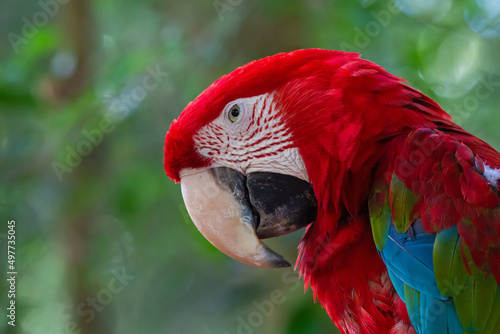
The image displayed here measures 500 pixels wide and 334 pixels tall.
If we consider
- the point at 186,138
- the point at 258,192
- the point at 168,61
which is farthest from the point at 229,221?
the point at 168,61

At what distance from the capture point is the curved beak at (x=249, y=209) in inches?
41.1

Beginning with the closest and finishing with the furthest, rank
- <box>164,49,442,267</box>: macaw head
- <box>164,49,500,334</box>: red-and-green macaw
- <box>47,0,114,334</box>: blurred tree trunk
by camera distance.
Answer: <box>164,49,500,334</box>: red-and-green macaw, <box>164,49,442,267</box>: macaw head, <box>47,0,114,334</box>: blurred tree trunk

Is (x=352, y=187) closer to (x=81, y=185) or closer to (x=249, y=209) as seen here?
(x=249, y=209)

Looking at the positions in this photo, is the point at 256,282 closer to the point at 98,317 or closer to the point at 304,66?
the point at 98,317

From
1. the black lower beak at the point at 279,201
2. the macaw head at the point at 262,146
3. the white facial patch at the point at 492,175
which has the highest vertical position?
the macaw head at the point at 262,146

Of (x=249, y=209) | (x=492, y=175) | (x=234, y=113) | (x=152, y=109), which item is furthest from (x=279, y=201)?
(x=152, y=109)

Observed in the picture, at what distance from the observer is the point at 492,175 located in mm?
881

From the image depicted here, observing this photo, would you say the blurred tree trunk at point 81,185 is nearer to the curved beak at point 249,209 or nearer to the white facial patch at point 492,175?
the curved beak at point 249,209

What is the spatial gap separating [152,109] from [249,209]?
1007 mm

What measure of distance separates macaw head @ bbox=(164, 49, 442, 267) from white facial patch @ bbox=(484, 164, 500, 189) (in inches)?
9.7

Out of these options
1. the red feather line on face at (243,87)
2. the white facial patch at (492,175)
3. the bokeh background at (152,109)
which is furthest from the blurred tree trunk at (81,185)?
the white facial patch at (492,175)

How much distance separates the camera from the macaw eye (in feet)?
3.58

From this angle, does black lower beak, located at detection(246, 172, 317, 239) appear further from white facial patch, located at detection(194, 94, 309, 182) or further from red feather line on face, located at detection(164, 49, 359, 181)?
red feather line on face, located at detection(164, 49, 359, 181)

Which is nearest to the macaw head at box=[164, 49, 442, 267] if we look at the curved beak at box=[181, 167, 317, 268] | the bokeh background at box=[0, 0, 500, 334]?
the curved beak at box=[181, 167, 317, 268]
